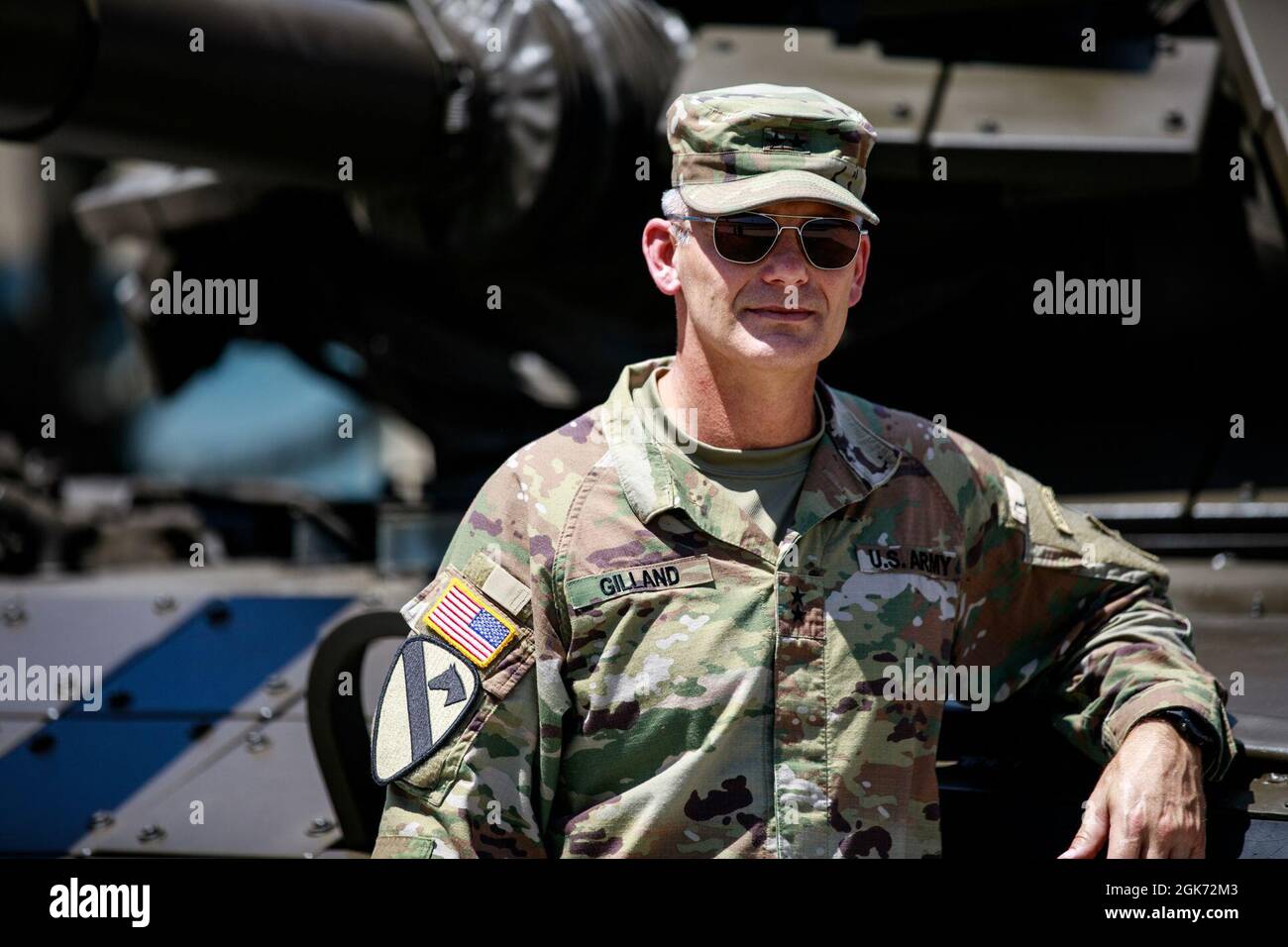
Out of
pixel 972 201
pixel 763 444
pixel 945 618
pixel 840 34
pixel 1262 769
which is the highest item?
pixel 840 34

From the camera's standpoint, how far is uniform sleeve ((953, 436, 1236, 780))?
7.25 feet

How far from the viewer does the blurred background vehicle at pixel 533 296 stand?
2.95 metres

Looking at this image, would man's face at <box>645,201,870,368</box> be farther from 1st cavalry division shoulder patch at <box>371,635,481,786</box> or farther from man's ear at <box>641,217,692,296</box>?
1st cavalry division shoulder patch at <box>371,635,481,786</box>

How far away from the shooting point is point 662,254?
2.18m

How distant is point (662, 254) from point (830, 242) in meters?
0.24

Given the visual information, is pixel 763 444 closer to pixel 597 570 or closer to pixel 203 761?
pixel 597 570

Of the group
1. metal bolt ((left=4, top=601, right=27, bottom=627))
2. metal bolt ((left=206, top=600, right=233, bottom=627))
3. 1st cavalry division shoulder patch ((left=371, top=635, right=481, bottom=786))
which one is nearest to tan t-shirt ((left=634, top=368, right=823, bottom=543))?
1st cavalry division shoulder patch ((left=371, top=635, right=481, bottom=786))

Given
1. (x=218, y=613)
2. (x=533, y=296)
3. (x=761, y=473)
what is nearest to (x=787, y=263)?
(x=761, y=473)

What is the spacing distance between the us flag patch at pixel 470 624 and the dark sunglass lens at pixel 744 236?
534mm

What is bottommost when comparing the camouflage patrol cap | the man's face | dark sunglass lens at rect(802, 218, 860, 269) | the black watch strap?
the black watch strap

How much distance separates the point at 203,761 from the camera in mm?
3037
